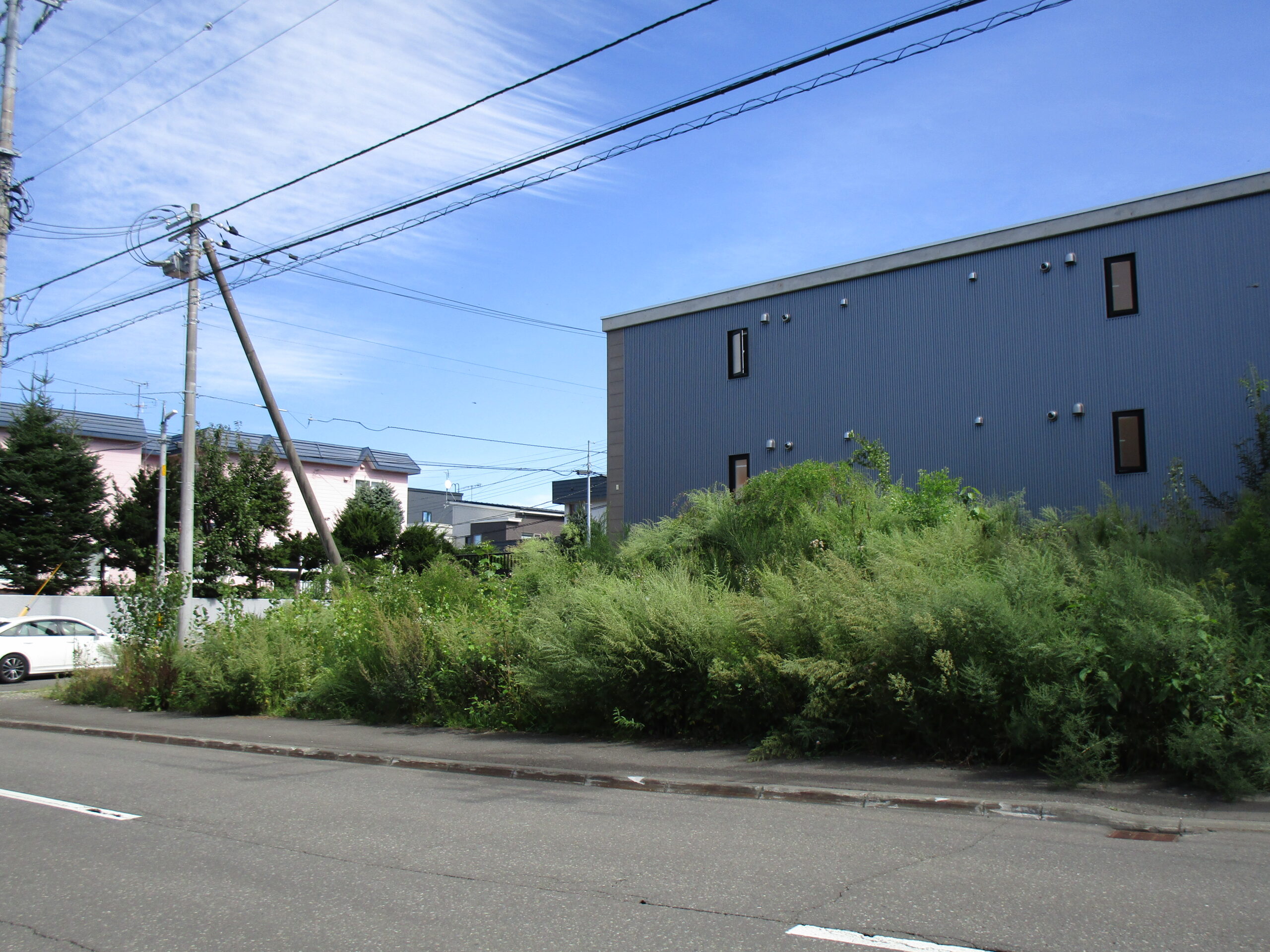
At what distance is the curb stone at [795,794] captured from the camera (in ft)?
20.7

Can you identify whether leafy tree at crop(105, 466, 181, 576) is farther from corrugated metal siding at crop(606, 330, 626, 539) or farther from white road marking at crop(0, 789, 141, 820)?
white road marking at crop(0, 789, 141, 820)

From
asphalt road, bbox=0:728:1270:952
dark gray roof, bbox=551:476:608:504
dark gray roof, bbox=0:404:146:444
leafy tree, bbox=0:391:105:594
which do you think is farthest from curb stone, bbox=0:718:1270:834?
dark gray roof, bbox=551:476:608:504

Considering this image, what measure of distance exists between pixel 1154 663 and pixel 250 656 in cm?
1243

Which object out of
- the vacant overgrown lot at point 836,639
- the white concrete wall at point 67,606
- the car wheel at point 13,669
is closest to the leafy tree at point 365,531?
the white concrete wall at point 67,606

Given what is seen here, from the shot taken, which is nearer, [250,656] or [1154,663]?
[1154,663]

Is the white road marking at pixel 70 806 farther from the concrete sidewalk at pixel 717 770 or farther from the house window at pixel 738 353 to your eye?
the house window at pixel 738 353

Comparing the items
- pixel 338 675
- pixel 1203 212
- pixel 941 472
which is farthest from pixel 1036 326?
pixel 338 675

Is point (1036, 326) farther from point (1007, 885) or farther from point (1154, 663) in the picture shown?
point (1007, 885)

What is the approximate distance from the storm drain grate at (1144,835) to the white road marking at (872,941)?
2.60 meters

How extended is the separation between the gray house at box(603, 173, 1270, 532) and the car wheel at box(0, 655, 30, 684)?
1491cm

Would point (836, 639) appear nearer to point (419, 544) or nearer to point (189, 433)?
point (189, 433)

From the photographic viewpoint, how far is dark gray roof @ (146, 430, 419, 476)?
4553 cm

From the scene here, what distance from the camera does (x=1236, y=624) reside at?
7457 mm

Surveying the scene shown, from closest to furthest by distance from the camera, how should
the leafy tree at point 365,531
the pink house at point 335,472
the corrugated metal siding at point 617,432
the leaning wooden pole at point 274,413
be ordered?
the leaning wooden pole at point 274,413 → the corrugated metal siding at point 617,432 → the leafy tree at point 365,531 → the pink house at point 335,472
